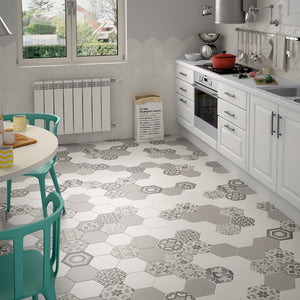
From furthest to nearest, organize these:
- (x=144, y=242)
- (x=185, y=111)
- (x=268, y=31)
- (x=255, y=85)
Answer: (x=185, y=111), (x=268, y=31), (x=255, y=85), (x=144, y=242)

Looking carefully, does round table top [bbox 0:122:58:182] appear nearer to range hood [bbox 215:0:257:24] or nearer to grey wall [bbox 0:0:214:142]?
grey wall [bbox 0:0:214:142]

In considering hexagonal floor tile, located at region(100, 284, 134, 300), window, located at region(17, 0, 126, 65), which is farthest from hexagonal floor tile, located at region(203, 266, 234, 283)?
window, located at region(17, 0, 126, 65)

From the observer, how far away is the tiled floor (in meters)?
3.17

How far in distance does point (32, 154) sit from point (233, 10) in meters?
3.01

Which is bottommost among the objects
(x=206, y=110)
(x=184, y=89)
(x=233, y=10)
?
(x=206, y=110)

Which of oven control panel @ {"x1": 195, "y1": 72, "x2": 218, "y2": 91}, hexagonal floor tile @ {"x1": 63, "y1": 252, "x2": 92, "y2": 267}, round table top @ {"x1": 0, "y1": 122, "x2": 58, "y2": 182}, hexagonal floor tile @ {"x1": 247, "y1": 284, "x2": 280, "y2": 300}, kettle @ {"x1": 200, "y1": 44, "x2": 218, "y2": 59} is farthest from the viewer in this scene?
kettle @ {"x1": 200, "y1": 44, "x2": 218, "y2": 59}

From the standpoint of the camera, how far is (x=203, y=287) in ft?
10.3

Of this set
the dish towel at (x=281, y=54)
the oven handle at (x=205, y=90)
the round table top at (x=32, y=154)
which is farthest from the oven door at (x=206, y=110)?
the round table top at (x=32, y=154)

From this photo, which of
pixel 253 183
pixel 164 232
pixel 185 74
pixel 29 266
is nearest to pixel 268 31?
pixel 185 74

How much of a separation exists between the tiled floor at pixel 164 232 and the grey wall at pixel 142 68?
87 centimetres

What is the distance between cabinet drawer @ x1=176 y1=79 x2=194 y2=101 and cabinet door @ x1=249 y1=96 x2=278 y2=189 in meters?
1.47

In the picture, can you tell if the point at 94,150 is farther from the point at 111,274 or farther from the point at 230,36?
the point at 111,274

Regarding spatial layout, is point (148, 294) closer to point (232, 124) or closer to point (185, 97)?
point (232, 124)

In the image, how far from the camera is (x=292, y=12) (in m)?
4.05
